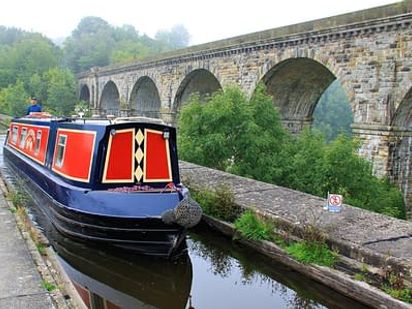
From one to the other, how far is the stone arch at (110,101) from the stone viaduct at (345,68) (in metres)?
16.3

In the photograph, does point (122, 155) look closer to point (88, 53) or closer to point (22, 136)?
point (22, 136)

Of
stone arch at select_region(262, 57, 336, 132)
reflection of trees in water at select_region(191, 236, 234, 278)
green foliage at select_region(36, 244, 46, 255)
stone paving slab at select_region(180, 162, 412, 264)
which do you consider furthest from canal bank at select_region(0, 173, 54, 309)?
stone arch at select_region(262, 57, 336, 132)

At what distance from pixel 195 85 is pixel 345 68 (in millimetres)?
10447

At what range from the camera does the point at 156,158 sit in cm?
568

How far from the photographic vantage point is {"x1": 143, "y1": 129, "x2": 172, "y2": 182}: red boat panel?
5.61 metres

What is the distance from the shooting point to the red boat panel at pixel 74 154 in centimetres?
567

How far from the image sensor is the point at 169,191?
5.36 m

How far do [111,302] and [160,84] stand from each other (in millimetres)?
18680

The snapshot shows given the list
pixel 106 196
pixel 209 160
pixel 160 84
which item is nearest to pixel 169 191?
pixel 106 196

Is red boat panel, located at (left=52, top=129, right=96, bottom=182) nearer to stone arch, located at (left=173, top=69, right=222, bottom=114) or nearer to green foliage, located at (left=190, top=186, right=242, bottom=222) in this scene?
green foliage, located at (left=190, top=186, right=242, bottom=222)

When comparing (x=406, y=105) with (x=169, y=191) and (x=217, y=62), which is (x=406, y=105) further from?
(x=217, y=62)

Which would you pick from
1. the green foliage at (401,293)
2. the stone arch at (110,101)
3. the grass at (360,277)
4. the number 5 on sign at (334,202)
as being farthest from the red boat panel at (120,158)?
the stone arch at (110,101)

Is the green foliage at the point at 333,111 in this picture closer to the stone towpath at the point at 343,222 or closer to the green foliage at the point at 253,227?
the stone towpath at the point at 343,222

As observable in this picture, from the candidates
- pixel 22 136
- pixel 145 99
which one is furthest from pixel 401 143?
pixel 145 99
